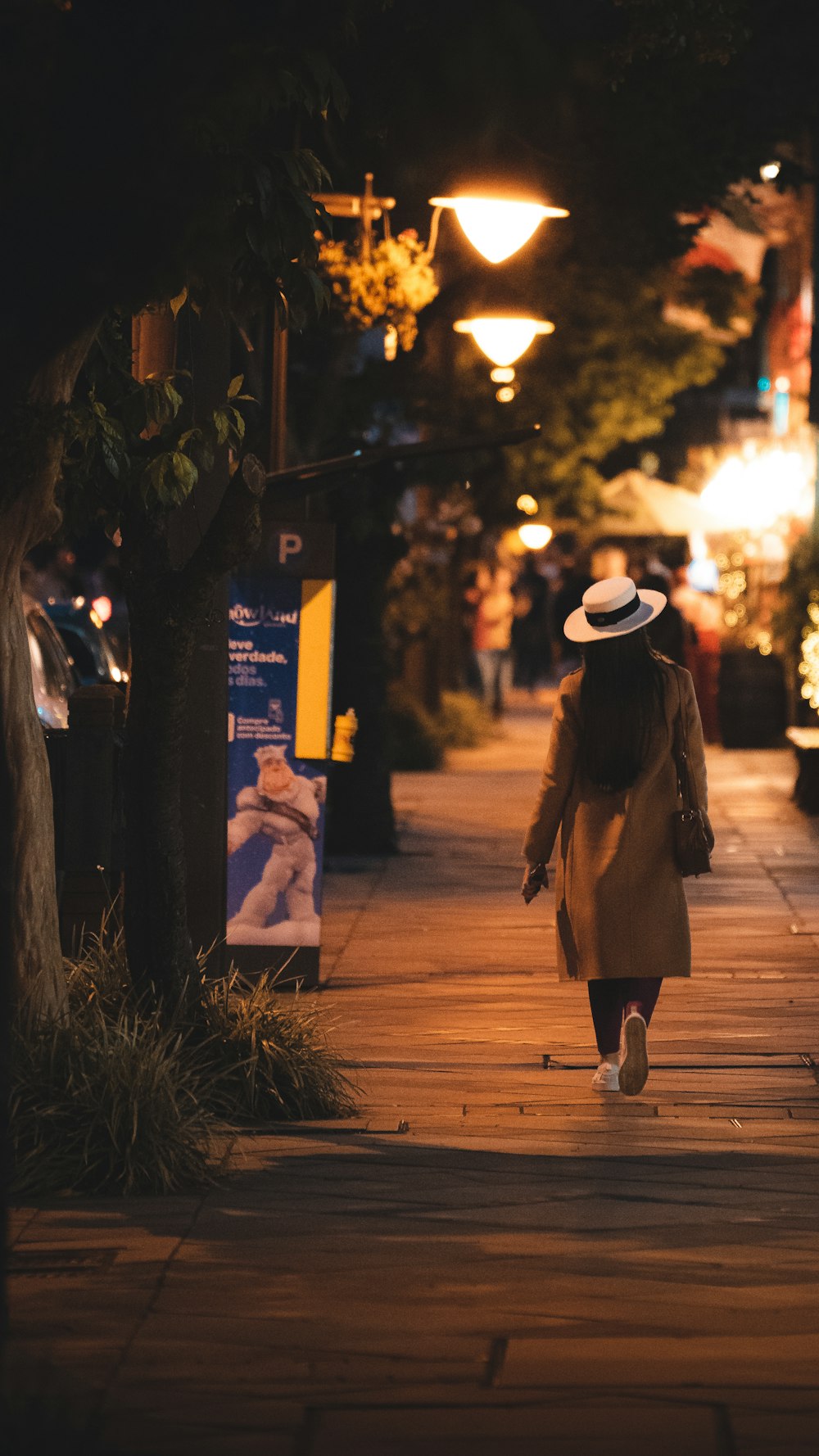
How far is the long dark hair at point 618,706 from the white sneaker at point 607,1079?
97 cm

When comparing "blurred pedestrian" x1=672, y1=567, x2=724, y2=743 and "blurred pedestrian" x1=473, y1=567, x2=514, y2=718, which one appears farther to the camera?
"blurred pedestrian" x1=473, y1=567, x2=514, y2=718

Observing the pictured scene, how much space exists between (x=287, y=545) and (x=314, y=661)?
0.52m

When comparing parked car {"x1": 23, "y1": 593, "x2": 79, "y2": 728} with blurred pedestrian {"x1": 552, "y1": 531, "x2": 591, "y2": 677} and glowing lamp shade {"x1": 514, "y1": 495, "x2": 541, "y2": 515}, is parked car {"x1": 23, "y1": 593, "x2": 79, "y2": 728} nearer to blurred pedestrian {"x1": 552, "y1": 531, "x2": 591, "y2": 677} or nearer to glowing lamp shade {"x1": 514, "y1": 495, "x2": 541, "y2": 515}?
blurred pedestrian {"x1": 552, "y1": 531, "x2": 591, "y2": 677}

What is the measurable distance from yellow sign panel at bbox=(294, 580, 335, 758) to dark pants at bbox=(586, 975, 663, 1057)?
2398 millimetres

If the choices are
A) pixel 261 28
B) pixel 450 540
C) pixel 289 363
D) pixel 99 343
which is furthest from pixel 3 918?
pixel 450 540

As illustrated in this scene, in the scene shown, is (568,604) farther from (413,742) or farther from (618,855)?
(618,855)

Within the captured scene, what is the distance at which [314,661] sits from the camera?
34.4 feet

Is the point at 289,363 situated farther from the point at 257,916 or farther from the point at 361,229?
the point at 257,916

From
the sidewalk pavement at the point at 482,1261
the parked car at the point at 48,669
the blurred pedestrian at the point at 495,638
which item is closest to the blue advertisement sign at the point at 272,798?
the sidewalk pavement at the point at 482,1261

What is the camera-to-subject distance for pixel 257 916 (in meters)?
10.5

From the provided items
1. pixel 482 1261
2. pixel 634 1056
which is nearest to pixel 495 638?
pixel 634 1056

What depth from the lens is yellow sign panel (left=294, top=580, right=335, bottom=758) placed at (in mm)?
10445

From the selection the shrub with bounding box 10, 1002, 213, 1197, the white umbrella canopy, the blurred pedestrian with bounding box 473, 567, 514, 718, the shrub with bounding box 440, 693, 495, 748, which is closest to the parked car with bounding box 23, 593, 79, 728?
the shrub with bounding box 10, 1002, 213, 1197

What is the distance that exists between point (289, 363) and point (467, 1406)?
11373 mm
